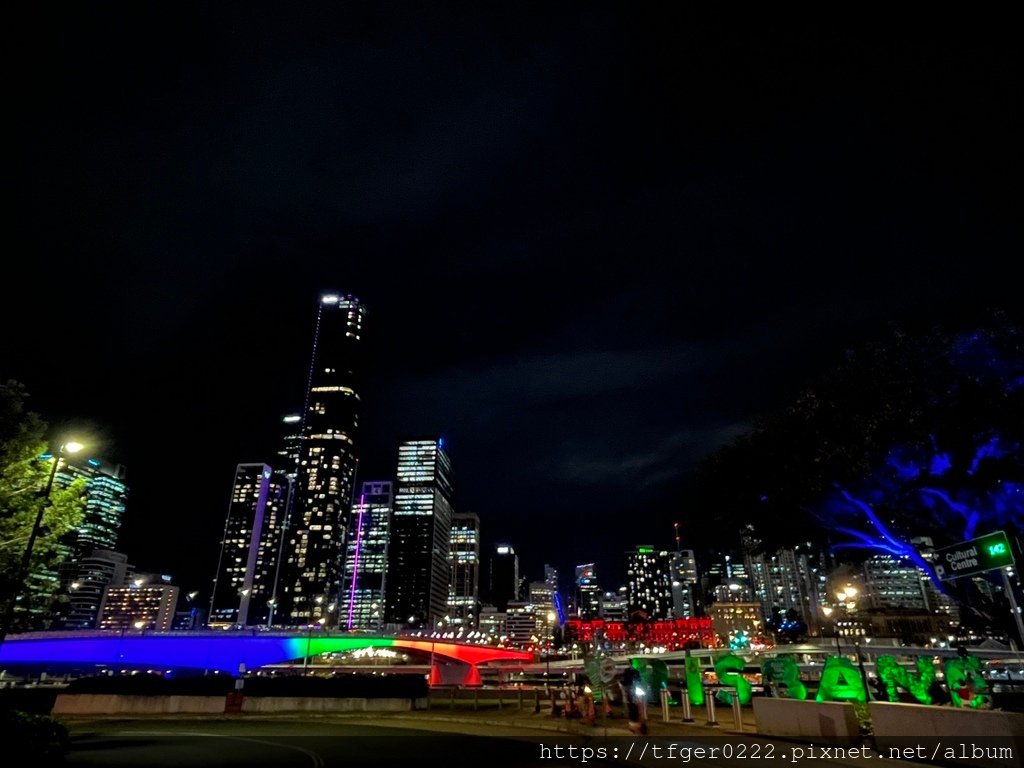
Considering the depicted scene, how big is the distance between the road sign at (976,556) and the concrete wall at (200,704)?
24013 mm

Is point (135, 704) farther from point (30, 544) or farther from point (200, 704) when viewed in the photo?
point (30, 544)

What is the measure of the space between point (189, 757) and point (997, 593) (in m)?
34.5

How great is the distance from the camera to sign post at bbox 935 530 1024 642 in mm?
11992

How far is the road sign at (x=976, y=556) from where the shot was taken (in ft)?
39.3

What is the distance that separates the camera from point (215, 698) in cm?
2853

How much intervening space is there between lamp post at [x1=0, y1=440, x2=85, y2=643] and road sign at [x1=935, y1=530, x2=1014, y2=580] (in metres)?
25.2

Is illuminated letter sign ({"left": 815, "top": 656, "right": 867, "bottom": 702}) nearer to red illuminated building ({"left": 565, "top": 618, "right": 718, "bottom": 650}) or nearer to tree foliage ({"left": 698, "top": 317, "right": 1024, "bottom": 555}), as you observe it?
tree foliage ({"left": 698, "top": 317, "right": 1024, "bottom": 555})

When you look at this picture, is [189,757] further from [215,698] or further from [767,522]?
[767,522]

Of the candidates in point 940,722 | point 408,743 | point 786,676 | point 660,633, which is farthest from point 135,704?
point 660,633

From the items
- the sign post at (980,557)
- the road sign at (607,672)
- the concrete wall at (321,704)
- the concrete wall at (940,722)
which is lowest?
the concrete wall at (321,704)

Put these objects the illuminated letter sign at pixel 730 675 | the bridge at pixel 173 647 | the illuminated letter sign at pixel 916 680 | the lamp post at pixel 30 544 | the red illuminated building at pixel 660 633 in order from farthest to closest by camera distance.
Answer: the red illuminated building at pixel 660 633 → the bridge at pixel 173 647 → the illuminated letter sign at pixel 730 675 → the lamp post at pixel 30 544 → the illuminated letter sign at pixel 916 680

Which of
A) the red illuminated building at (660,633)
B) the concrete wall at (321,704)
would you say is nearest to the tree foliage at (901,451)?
the concrete wall at (321,704)

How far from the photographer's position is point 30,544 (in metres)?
19.0

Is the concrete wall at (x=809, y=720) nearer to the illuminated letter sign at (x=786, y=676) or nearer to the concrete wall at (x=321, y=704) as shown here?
the illuminated letter sign at (x=786, y=676)
